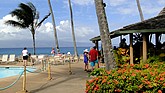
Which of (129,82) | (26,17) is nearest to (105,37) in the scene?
(129,82)

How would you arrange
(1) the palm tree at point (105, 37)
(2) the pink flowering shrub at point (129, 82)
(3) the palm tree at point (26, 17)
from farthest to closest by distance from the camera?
1. (3) the palm tree at point (26, 17)
2. (1) the palm tree at point (105, 37)
3. (2) the pink flowering shrub at point (129, 82)

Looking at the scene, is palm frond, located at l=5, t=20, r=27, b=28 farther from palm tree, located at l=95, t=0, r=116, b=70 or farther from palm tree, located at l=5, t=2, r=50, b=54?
palm tree, located at l=95, t=0, r=116, b=70

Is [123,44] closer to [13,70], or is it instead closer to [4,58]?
[13,70]

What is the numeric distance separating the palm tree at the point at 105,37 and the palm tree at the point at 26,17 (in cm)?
2467

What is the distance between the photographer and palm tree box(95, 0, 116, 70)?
11.1 m

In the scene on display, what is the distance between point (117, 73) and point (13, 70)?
17223 mm

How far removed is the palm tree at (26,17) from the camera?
34.8m

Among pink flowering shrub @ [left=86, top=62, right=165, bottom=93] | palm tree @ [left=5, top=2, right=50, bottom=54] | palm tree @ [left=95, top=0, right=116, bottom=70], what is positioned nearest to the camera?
pink flowering shrub @ [left=86, top=62, right=165, bottom=93]

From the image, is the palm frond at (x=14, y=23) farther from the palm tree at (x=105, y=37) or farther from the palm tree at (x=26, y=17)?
the palm tree at (x=105, y=37)

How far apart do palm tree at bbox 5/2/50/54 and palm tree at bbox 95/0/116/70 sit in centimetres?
2467

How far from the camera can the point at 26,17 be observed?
34.9m

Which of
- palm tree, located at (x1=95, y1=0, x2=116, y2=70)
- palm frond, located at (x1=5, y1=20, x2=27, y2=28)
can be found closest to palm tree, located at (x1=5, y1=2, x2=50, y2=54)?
palm frond, located at (x1=5, y1=20, x2=27, y2=28)

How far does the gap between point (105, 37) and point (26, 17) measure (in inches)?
987

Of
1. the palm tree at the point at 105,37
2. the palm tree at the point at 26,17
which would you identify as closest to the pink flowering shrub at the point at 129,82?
the palm tree at the point at 105,37
